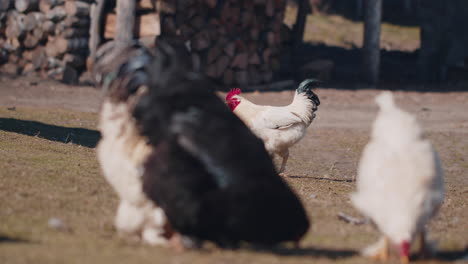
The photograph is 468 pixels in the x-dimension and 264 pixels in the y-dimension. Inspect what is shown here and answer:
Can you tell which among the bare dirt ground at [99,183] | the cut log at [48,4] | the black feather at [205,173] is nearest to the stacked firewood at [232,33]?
the bare dirt ground at [99,183]

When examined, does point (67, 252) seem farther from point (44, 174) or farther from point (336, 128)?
point (336, 128)

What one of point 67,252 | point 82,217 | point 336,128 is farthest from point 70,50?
point 67,252

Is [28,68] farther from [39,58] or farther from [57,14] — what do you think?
[57,14]

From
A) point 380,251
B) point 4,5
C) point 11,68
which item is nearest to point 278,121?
point 380,251

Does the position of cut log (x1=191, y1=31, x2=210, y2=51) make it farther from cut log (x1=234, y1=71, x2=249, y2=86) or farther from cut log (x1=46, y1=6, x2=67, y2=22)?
cut log (x1=46, y1=6, x2=67, y2=22)

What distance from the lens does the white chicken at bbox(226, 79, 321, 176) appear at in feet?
27.7

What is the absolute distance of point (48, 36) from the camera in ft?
52.5

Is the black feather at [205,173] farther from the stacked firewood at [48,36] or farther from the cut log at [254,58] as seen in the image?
the cut log at [254,58]

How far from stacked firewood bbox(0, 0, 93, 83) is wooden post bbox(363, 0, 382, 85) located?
852cm

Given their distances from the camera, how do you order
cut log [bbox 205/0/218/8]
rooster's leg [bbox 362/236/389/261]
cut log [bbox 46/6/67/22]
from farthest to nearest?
1. cut log [bbox 205/0/218/8]
2. cut log [bbox 46/6/67/22]
3. rooster's leg [bbox 362/236/389/261]

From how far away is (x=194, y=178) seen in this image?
384cm

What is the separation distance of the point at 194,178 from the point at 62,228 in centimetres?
138

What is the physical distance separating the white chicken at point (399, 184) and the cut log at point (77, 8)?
12451 millimetres

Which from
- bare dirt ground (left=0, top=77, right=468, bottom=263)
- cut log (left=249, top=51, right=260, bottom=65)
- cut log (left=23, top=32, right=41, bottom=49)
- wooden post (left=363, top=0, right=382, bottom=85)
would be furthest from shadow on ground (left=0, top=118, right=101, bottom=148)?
wooden post (left=363, top=0, right=382, bottom=85)
